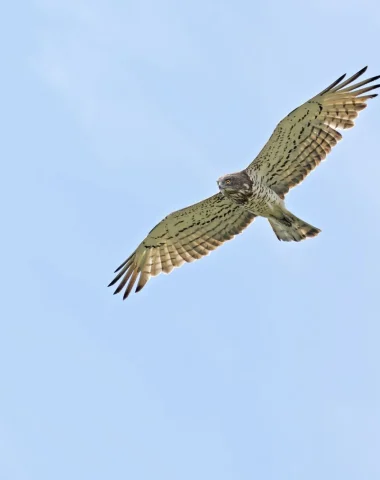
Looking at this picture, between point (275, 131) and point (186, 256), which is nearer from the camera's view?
point (275, 131)

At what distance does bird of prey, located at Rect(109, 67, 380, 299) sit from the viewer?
22.9m

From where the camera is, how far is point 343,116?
23.0 metres

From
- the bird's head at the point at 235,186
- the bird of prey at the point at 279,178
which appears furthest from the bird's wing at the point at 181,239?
the bird's head at the point at 235,186

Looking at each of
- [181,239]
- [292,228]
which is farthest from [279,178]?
[181,239]

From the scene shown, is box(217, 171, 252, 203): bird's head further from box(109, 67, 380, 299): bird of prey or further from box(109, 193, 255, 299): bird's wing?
box(109, 193, 255, 299): bird's wing

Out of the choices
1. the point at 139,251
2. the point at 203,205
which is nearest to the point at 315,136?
the point at 203,205

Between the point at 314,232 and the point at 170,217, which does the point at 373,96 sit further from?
the point at 170,217

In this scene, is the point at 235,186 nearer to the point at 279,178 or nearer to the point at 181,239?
the point at 279,178

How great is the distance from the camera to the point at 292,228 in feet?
76.2

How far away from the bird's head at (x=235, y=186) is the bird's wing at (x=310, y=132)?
43 cm

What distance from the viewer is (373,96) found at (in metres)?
22.9

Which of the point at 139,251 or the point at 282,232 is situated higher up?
the point at 139,251

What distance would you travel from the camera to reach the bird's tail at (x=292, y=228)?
2314cm

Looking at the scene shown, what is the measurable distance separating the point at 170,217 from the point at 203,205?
2.09 ft
